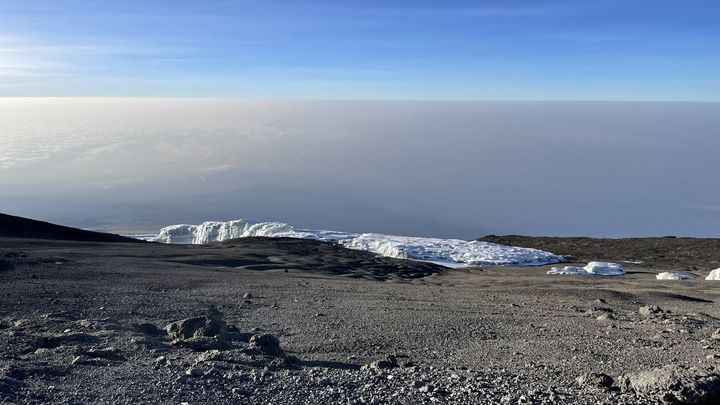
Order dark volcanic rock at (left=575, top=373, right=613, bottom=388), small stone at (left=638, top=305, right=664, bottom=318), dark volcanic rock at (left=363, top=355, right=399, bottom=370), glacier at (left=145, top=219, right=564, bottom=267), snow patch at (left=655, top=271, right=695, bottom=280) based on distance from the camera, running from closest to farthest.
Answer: dark volcanic rock at (left=575, top=373, right=613, bottom=388) < dark volcanic rock at (left=363, top=355, right=399, bottom=370) < small stone at (left=638, top=305, right=664, bottom=318) < snow patch at (left=655, top=271, right=695, bottom=280) < glacier at (left=145, top=219, right=564, bottom=267)

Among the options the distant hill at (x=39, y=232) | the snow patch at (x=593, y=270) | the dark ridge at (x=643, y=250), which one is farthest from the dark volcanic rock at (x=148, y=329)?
the dark ridge at (x=643, y=250)

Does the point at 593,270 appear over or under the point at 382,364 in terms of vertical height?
over

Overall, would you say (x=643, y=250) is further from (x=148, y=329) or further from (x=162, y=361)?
(x=162, y=361)

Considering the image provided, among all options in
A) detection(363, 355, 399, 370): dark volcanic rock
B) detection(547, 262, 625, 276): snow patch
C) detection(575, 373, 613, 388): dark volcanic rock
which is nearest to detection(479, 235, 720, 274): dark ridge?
detection(547, 262, 625, 276): snow patch

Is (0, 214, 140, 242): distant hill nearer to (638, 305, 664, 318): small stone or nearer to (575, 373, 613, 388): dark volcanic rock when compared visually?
(638, 305, 664, 318): small stone

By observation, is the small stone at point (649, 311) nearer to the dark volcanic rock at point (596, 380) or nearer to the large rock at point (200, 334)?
the dark volcanic rock at point (596, 380)

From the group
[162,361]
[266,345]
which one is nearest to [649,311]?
[266,345]

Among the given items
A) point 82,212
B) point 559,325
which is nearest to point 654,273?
point 559,325
